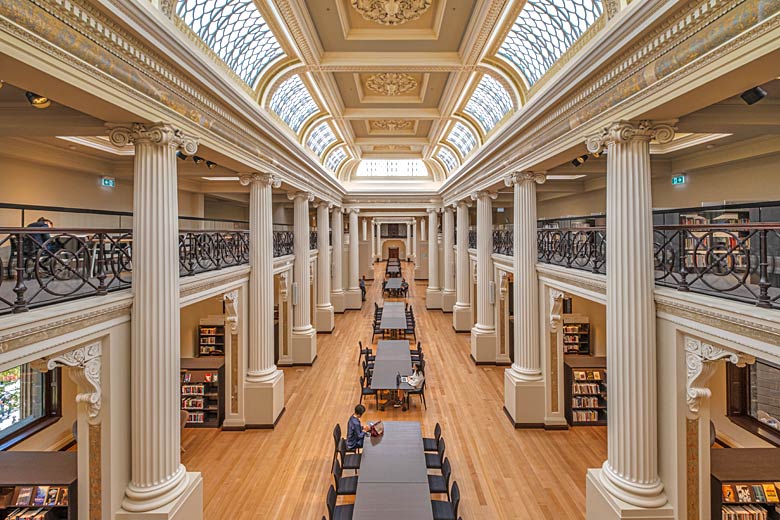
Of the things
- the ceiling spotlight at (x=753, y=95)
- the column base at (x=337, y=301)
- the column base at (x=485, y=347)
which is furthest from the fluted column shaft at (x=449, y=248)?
the ceiling spotlight at (x=753, y=95)

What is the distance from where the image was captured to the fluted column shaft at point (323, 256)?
15.3 metres

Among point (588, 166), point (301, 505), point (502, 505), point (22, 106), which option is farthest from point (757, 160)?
point (22, 106)

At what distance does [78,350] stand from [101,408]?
30.7 inches

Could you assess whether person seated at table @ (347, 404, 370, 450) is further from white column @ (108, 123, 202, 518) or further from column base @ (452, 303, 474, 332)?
column base @ (452, 303, 474, 332)

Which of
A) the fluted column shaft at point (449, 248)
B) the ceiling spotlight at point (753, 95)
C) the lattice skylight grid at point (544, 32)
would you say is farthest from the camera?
the fluted column shaft at point (449, 248)

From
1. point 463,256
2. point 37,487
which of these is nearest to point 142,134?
point 37,487

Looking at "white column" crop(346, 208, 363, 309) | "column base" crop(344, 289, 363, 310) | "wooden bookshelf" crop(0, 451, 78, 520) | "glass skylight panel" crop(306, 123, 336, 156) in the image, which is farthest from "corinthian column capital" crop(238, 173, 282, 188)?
"column base" crop(344, 289, 363, 310)

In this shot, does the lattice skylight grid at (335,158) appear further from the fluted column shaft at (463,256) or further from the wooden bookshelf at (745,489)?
the wooden bookshelf at (745,489)

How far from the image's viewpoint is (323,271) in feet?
52.3

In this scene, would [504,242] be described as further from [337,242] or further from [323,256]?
[337,242]

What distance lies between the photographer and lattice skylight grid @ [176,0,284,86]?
5.56m

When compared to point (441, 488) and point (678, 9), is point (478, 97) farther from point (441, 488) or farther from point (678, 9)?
point (441, 488)

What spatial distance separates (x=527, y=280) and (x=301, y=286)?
6.65 meters

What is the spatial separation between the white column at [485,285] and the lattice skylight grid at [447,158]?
5.30 meters
